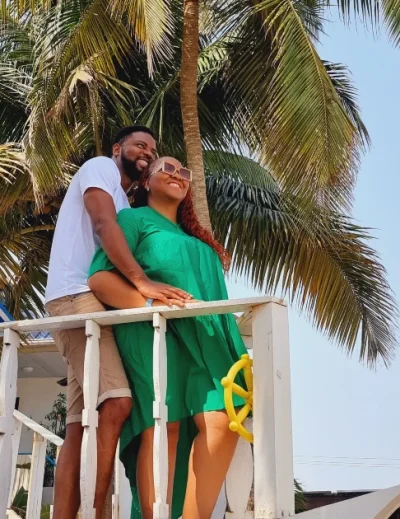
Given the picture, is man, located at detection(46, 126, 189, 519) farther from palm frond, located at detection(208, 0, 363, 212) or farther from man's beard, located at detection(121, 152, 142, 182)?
palm frond, located at detection(208, 0, 363, 212)

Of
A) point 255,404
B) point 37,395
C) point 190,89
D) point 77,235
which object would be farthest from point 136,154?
point 37,395

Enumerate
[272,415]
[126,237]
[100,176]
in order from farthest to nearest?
[100,176], [126,237], [272,415]

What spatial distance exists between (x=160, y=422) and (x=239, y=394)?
29 cm

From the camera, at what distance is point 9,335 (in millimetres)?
3148

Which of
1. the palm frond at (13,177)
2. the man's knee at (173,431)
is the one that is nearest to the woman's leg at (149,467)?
the man's knee at (173,431)

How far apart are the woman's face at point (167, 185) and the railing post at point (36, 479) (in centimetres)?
268

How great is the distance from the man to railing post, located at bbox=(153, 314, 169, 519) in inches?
5.6

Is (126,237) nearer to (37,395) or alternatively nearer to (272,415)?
(272,415)

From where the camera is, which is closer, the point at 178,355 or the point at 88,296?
the point at 178,355


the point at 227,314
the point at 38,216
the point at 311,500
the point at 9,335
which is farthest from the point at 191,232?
the point at 311,500

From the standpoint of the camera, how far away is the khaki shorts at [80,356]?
2982mm

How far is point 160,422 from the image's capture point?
279cm

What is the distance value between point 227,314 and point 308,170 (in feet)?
16.2

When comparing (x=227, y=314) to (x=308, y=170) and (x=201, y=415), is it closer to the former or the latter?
(x=201, y=415)
